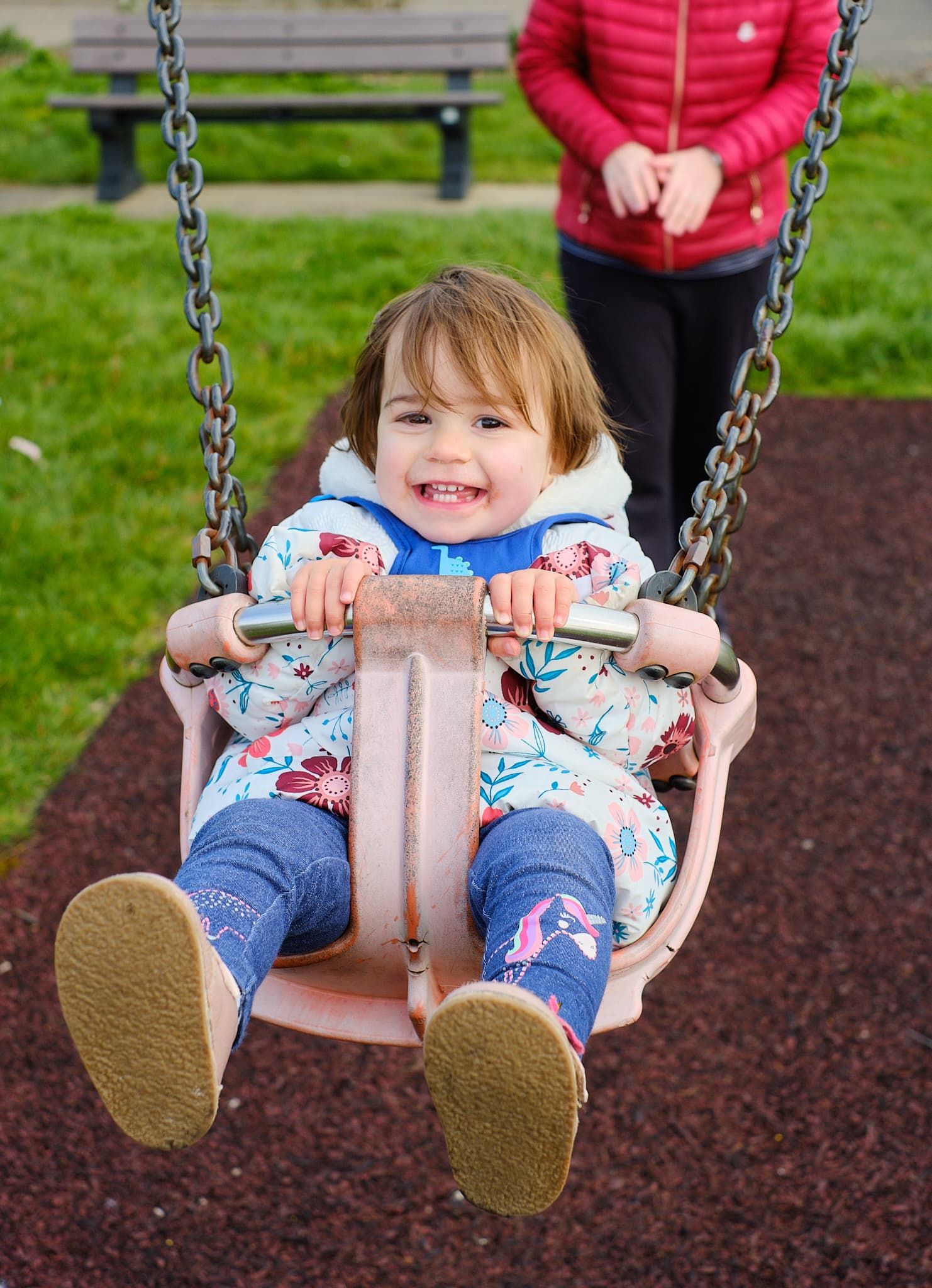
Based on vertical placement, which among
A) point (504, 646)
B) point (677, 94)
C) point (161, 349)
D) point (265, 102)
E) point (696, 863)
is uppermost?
point (677, 94)

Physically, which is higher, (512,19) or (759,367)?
(759,367)

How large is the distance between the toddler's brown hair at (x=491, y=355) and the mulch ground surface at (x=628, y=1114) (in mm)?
1370

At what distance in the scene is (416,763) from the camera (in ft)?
5.03

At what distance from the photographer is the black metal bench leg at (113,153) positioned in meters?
7.10

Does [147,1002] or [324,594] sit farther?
[324,594]

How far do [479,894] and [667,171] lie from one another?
162 centimetres

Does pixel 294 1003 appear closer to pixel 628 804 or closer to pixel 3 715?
pixel 628 804

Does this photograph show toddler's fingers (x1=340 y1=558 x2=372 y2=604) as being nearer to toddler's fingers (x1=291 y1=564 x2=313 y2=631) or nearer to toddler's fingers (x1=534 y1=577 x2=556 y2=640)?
toddler's fingers (x1=291 y1=564 x2=313 y2=631)

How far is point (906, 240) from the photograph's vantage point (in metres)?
6.50

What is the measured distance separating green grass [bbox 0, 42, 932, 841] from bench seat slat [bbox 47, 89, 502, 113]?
473 mm

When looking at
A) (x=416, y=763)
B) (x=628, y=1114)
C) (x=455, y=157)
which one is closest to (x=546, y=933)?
(x=416, y=763)

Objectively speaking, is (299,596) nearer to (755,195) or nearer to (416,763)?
(416,763)

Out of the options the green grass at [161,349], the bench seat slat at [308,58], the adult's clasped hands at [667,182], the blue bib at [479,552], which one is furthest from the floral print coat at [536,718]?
the bench seat slat at [308,58]

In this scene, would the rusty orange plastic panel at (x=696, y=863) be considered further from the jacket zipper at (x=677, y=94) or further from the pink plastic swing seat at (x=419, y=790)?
the jacket zipper at (x=677, y=94)
